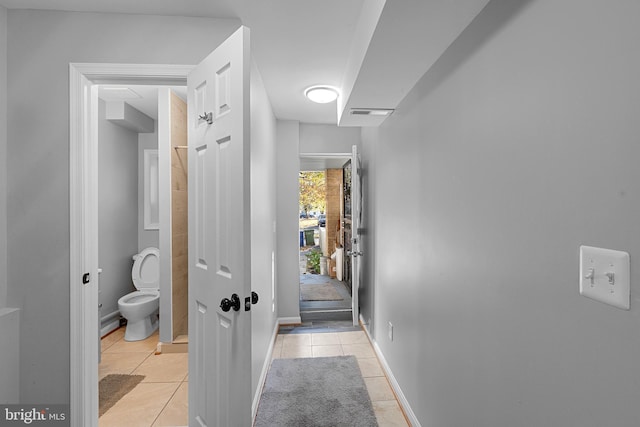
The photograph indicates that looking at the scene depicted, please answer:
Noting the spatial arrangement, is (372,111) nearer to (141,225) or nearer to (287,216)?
(287,216)

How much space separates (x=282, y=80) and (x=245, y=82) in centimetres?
135

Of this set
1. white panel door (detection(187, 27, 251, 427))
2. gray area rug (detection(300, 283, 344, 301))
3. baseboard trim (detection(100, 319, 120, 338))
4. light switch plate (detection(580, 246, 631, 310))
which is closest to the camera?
light switch plate (detection(580, 246, 631, 310))

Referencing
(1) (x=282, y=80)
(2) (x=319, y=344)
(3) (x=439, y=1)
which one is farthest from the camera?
(2) (x=319, y=344)

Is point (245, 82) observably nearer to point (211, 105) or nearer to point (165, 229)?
point (211, 105)

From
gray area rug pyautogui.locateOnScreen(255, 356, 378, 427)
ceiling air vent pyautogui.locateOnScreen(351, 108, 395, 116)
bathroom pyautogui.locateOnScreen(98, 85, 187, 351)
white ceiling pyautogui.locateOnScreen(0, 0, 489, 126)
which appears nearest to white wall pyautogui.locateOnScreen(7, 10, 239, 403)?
white ceiling pyautogui.locateOnScreen(0, 0, 489, 126)

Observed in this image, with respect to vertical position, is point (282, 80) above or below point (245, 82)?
above

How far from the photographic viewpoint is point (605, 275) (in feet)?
2.20

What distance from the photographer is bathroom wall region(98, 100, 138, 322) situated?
3229 millimetres

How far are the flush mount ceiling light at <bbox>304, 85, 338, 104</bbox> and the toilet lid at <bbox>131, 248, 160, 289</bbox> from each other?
241 centimetres

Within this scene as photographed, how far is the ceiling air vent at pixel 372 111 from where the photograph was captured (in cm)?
226

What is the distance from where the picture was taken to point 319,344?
3.09 metres

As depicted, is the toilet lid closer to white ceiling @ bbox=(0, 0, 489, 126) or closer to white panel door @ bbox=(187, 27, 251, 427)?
white panel door @ bbox=(187, 27, 251, 427)

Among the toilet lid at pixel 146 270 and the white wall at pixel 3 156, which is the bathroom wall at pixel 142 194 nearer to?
the toilet lid at pixel 146 270

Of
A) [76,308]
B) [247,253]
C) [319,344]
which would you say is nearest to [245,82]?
[247,253]
